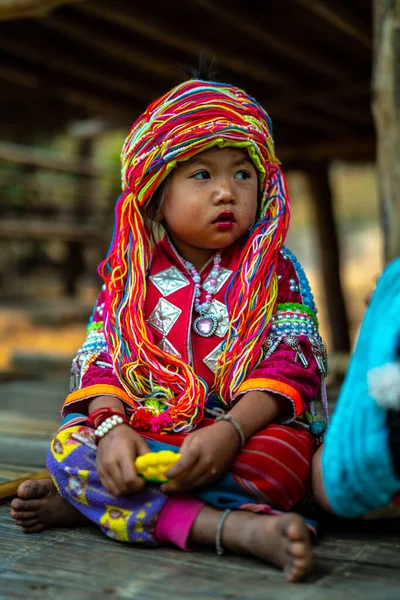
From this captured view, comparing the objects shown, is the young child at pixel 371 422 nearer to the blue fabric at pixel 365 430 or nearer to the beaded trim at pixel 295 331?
the blue fabric at pixel 365 430

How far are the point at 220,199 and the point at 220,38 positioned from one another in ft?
9.41

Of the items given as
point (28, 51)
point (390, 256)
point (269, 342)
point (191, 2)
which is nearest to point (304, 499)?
point (269, 342)

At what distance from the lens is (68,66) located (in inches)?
181

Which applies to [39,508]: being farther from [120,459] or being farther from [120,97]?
[120,97]

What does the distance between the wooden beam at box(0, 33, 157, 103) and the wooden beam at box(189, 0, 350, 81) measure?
108cm

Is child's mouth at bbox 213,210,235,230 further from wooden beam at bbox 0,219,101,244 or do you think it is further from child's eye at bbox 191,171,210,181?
wooden beam at bbox 0,219,101,244

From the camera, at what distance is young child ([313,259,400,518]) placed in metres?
1.29

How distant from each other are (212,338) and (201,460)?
0.41 metres

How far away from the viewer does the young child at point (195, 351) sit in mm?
1550

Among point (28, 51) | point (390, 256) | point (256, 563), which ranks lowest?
point (256, 563)

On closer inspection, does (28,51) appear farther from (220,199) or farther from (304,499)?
(304,499)

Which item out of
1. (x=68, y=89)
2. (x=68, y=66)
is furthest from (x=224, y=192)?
(x=68, y=89)

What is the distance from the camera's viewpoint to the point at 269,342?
176cm

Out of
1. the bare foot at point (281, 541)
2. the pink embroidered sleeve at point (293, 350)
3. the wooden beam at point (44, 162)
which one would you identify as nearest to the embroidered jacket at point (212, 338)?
the pink embroidered sleeve at point (293, 350)
